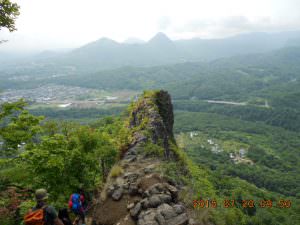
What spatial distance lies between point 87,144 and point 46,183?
11.8 feet

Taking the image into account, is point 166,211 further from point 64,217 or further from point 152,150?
point 152,150

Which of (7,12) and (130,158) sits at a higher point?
(7,12)

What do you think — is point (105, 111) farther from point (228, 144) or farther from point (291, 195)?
point (291, 195)

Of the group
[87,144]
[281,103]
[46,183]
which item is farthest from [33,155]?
[281,103]

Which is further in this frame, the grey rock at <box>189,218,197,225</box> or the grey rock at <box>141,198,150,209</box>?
the grey rock at <box>141,198,150,209</box>

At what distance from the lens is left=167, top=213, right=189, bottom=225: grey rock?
9.87 metres

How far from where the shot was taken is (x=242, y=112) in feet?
578

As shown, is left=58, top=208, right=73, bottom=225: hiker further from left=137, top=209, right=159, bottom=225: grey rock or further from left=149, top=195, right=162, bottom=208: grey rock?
left=149, top=195, right=162, bottom=208: grey rock

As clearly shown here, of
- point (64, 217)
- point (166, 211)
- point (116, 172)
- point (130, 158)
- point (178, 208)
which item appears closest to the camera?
point (64, 217)

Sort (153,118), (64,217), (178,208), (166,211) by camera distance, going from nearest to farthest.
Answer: (64,217), (166,211), (178,208), (153,118)

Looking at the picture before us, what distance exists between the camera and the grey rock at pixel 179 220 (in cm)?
987

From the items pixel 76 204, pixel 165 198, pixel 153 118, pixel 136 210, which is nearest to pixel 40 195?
pixel 76 204

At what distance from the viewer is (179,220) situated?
32.8ft

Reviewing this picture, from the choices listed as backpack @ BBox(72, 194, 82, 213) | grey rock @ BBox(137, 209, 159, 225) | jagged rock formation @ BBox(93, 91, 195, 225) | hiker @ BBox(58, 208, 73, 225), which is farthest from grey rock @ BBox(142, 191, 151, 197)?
hiker @ BBox(58, 208, 73, 225)
